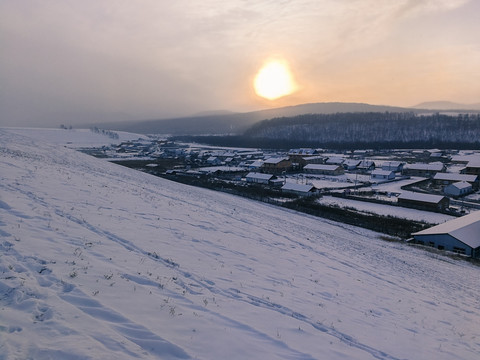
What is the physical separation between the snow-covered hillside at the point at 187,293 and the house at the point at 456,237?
9.74m

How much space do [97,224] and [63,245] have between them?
94.2 inches

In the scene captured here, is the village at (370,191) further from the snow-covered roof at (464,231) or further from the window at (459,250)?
the snow-covered roof at (464,231)

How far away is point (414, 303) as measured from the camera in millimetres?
9984

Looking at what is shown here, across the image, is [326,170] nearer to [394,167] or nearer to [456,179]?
[394,167]

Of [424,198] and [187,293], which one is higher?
[187,293]

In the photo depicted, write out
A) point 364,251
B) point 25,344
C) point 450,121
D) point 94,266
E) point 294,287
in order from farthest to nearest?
point 450,121 → point 364,251 → point 294,287 → point 94,266 → point 25,344

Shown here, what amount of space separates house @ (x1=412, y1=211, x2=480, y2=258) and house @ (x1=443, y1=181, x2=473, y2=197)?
2253 cm

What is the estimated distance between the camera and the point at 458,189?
1702 inches

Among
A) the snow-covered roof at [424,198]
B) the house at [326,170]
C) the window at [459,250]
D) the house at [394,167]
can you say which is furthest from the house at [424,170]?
the window at [459,250]

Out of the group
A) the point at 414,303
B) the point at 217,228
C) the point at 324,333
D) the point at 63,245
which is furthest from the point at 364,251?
the point at 63,245

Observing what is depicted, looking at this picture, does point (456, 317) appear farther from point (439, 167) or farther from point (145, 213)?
point (439, 167)

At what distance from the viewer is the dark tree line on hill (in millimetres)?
127938

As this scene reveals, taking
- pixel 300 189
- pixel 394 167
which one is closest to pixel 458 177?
pixel 394 167

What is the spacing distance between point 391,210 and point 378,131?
12638cm
